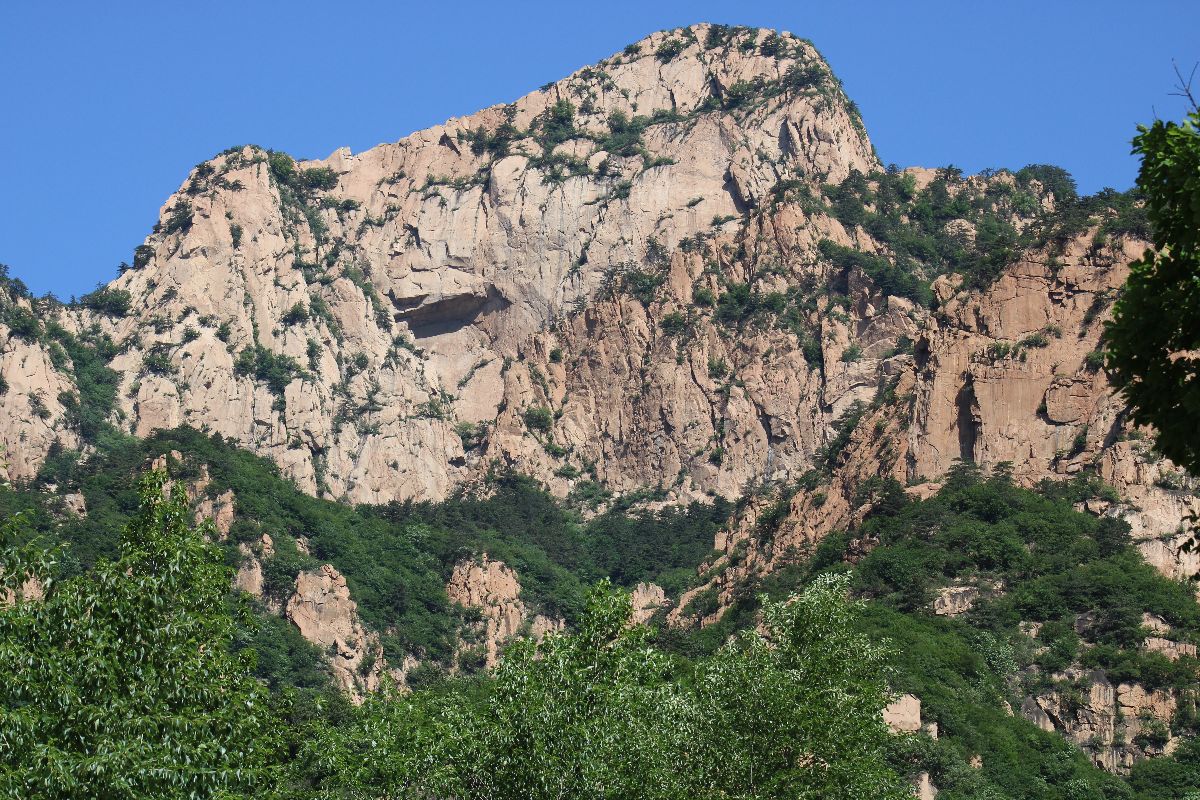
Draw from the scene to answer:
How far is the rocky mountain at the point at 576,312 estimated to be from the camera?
368 feet

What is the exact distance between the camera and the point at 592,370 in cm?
14275

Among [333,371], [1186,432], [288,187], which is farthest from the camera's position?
[288,187]

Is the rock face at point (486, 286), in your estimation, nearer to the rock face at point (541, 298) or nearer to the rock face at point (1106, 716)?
the rock face at point (541, 298)

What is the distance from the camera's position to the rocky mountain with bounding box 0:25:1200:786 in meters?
112

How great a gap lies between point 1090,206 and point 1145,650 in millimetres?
32358

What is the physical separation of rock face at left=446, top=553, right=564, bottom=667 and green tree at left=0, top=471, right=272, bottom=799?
82.4 meters

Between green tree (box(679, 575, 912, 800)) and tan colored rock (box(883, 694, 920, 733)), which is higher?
tan colored rock (box(883, 694, 920, 733))

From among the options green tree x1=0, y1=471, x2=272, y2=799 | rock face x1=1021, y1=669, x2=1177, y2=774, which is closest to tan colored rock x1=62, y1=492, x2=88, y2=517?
rock face x1=1021, y1=669, x2=1177, y2=774

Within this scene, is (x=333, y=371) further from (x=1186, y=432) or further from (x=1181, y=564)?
(x=1186, y=432)

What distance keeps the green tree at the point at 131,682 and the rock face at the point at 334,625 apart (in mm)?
74976

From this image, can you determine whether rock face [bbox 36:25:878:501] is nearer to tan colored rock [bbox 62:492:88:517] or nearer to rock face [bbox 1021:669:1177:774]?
tan colored rock [bbox 62:492:88:517]

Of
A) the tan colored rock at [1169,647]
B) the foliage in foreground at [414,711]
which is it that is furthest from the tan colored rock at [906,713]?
the foliage in foreground at [414,711]

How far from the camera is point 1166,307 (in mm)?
25016

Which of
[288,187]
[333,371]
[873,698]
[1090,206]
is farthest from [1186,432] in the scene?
[288,187]
